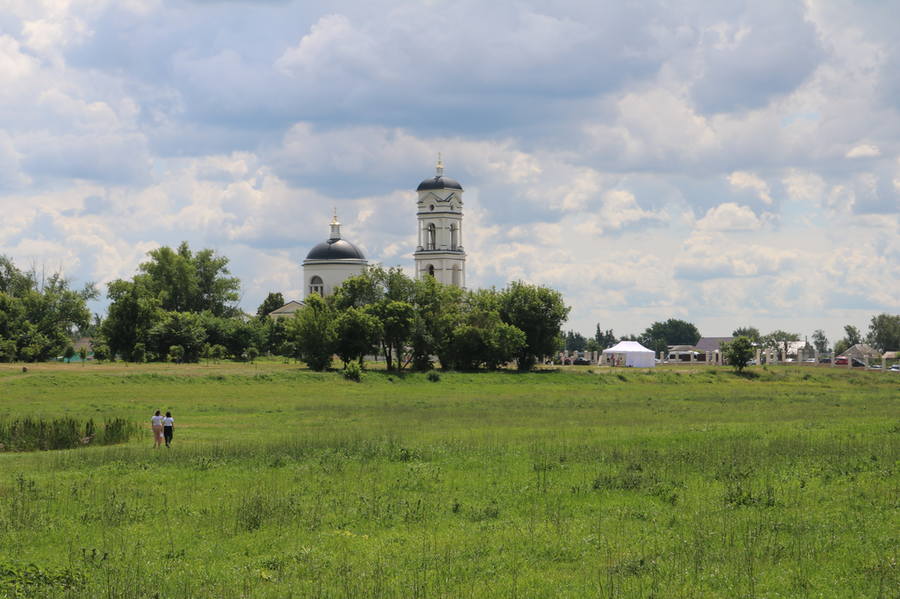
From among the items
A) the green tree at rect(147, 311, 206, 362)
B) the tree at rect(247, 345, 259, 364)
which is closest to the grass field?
the green tree at rect(147, 311, 206, 362)

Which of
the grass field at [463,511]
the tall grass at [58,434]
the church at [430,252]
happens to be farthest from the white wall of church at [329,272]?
the tall grass at [58,434]

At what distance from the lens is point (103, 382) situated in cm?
7200

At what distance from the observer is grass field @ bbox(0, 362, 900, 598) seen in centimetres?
1792

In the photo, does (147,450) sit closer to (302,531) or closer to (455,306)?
(302,531)

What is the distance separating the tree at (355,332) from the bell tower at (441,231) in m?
47.9

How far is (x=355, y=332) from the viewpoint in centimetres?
9806

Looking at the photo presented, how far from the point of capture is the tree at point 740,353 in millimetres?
106438

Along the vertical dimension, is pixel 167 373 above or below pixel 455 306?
below

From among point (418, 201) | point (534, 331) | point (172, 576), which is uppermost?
point (418, 201)

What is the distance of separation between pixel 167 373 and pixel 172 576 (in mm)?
63018

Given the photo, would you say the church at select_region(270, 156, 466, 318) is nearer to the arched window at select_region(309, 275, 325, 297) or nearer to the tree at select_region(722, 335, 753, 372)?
the arched window at select_region(309, 275, 325, 297)

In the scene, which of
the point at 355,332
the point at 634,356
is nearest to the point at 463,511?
the point at 355,332

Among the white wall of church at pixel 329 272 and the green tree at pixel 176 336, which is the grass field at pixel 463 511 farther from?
the white wall of church at pixel 329 272

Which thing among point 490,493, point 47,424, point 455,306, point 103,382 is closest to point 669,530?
point 490,493
